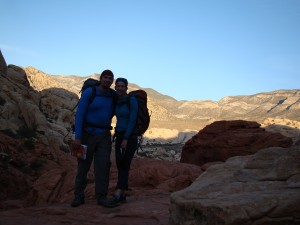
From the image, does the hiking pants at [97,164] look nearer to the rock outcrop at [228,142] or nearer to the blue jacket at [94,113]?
the blue jacket at [94,113]

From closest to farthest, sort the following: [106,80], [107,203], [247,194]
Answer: [247,194] → [107,203] → [106,80]

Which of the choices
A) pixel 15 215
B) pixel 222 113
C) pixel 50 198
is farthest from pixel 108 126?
pixel 222 113

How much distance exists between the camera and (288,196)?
3389mm

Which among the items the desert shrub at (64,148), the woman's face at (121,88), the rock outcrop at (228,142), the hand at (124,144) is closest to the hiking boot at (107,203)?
the hand at (124,144)

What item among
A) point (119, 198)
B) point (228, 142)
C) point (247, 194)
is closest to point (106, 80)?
point (119, 198)

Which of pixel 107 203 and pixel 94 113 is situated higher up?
pixel 94 113

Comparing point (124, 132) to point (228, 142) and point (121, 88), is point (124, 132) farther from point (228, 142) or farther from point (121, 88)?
point (228, 142)

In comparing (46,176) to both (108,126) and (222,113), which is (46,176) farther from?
(222,113)

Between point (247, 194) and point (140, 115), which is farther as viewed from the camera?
point (140, 115)

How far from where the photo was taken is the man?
575cm

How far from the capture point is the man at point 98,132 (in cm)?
575

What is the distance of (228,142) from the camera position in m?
12.2

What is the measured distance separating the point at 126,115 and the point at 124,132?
286mm

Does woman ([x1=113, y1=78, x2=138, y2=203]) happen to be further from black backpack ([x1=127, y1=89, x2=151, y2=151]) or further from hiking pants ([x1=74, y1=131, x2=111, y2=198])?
hiking pants ([x1=74, y1=131, x2=111, y2=198])
